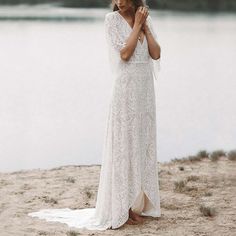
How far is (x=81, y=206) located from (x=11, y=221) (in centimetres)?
88

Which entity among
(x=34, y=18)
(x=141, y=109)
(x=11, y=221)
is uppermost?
(x=34, y=18)

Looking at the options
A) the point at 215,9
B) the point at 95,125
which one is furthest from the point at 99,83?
the point at 215,9

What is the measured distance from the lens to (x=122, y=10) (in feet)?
22.4

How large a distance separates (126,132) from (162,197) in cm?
174

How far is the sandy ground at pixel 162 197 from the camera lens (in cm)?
700

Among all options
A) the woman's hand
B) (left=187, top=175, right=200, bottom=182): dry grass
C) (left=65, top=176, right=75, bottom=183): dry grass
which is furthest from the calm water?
the woman's hand

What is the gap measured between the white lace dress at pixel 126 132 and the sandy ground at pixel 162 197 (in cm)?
30

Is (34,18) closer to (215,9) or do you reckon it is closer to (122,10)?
(215,9)

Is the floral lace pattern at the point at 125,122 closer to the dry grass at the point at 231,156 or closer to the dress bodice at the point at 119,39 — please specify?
the dress bodice at the point at 119,39

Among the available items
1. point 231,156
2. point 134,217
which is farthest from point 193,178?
point 134,217

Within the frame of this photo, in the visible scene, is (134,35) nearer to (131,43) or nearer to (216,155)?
(131,43)

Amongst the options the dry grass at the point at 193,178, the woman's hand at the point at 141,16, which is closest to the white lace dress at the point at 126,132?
the woman's hand at the point at 141,16

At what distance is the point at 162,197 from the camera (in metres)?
8.33

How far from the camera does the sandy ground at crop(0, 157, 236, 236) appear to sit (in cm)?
700
